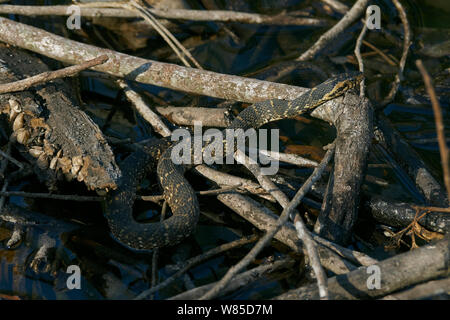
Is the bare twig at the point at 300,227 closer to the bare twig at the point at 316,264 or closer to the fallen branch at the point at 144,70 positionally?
the bare twig at the point at 316,264

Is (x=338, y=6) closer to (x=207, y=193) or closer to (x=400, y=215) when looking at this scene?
(x=400, y=215)

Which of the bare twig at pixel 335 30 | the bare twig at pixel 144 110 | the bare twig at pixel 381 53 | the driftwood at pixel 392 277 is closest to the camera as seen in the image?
the driftwood at pixel 392 277

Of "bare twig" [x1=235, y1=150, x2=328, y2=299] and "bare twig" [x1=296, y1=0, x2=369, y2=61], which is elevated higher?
"bare twig" [x1=296, y1=0, x2=369, y2=61]

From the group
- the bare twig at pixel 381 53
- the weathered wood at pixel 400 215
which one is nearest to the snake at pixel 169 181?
the weathered wood at pixel 400 215

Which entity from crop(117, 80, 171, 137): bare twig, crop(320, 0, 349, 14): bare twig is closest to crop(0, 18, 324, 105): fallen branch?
crop(117, 80, 171, 137): bare twig

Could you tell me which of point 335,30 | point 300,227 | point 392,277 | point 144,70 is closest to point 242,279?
point 300,227

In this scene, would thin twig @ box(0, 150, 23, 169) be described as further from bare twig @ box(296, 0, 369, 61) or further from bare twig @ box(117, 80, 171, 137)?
bare twig @ box(296, 0, 369, 61)
